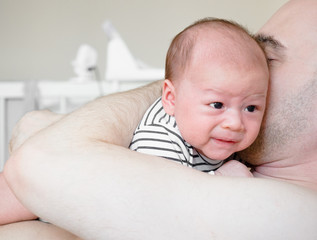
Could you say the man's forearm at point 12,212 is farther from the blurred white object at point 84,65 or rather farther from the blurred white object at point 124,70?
the blurred white object at point 84,65

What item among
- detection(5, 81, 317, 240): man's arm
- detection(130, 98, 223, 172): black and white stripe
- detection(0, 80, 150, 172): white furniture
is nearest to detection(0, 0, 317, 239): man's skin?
detection(5, 81, 317, 240): man's arm

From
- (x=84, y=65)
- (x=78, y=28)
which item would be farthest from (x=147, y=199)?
(x=78, y=28)

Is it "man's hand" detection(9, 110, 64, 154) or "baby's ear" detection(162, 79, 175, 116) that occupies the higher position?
"baby's ear" detection(162, 79, 175, 116)

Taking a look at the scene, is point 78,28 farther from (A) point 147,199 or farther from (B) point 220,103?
(A) point 147,199

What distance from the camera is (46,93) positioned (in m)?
2.15

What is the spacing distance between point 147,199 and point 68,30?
3.08 metres

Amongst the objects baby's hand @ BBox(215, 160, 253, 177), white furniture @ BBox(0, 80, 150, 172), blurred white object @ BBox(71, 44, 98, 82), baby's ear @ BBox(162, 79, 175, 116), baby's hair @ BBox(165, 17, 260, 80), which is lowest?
white furniture @ BBox(0, 80, 150, 172)

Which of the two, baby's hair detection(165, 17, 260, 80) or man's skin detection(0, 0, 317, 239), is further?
baby's hair detection(165, 17, 260, 80)

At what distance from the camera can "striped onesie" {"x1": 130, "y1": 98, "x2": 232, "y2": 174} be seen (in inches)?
38.9

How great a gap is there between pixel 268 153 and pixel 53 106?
4.32 ft

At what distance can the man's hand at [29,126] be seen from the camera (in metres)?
1.34

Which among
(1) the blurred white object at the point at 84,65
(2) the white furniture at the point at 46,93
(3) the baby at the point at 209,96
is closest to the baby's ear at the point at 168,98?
(3) the baby at the point at 209,96

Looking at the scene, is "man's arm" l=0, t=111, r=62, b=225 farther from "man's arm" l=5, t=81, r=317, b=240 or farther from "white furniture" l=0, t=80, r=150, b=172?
"white furniture" l=0, t=80, r=150, b=172

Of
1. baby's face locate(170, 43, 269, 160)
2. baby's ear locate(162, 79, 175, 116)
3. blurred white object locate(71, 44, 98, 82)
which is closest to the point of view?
baby's face locate(170, 43, 269, 160)
